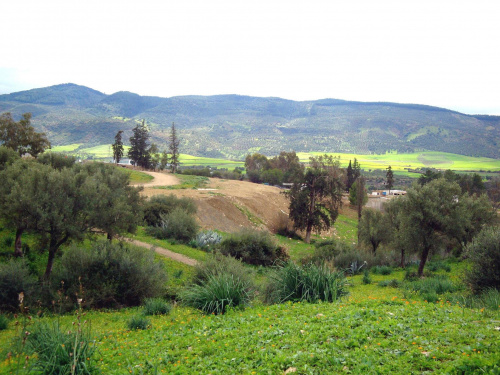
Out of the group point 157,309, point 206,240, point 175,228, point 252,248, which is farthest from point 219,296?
point 175,228

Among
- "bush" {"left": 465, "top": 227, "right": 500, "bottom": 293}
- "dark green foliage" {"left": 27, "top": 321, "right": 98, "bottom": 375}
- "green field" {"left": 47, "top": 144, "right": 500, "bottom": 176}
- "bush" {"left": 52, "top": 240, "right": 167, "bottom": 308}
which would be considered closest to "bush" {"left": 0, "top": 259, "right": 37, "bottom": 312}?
"bush" {"left": 52, "top": 240, "right": 167, "bottom": 308}

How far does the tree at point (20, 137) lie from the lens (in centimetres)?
3262

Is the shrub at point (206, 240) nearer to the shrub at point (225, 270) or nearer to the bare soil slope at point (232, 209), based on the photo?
the bare soil slope at point (232, 209)

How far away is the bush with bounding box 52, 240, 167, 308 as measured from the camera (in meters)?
12.3

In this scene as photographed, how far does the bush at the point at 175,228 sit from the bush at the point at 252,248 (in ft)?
10.2

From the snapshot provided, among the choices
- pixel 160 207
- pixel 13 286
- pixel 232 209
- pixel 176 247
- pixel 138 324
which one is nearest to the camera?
pixel 138 324

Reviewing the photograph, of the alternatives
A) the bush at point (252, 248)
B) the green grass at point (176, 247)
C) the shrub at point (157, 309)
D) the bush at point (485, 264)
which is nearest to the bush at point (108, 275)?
the shrub at point (157, 309)

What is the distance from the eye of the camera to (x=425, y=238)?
1970 centimetres

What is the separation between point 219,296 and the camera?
9.99 m

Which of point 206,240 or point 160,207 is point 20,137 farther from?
point 206,240

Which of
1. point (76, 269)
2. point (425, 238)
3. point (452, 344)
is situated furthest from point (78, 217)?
point (425, 238)

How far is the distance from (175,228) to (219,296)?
668 inches

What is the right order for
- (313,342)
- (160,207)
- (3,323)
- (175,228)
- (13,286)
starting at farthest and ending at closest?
(160,207) → (175,228) → (13,286) → (3,323) → (313,342)

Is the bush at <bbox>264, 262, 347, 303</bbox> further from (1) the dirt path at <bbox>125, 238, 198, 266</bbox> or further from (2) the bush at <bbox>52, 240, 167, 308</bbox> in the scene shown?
(1) the dirt path at <bbox>125, 238, 198, 266</bbox>
